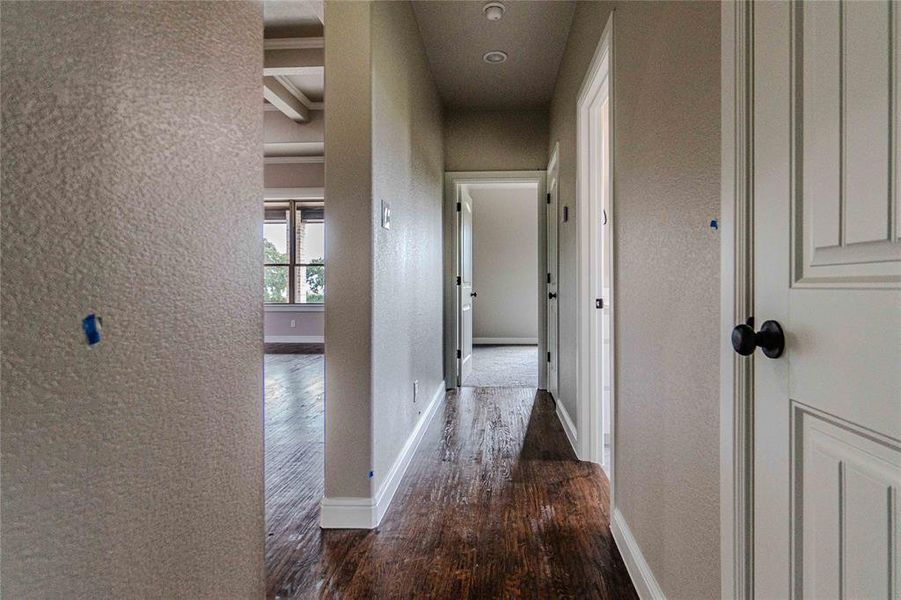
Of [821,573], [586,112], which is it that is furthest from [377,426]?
[586,112]

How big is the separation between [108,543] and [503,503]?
178cm

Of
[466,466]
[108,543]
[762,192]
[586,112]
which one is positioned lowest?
[466,466]

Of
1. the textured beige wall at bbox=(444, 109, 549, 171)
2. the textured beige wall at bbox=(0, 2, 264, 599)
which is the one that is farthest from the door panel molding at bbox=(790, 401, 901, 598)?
the textured beige wall at bbox=(444, 109, 549, 171)

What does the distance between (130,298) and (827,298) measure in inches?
36.2

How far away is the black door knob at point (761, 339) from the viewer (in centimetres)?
75

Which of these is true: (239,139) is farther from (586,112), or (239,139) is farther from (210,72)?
(586,112)

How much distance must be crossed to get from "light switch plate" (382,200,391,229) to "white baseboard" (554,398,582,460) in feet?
5.27

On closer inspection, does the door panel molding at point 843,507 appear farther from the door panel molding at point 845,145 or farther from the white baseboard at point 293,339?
the white baseboard at point 293,339

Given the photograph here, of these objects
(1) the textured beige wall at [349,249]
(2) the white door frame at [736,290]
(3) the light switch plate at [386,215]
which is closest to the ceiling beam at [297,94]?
(1) the textured beige wall at [349,249]

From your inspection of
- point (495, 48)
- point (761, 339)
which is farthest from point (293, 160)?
point (761, 339)

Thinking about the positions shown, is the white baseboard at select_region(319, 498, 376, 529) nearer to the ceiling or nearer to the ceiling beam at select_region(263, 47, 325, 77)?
the ceiling

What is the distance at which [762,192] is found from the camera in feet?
2.65

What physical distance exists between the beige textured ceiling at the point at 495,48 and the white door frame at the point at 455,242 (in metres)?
0.63

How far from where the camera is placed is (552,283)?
163 inches
